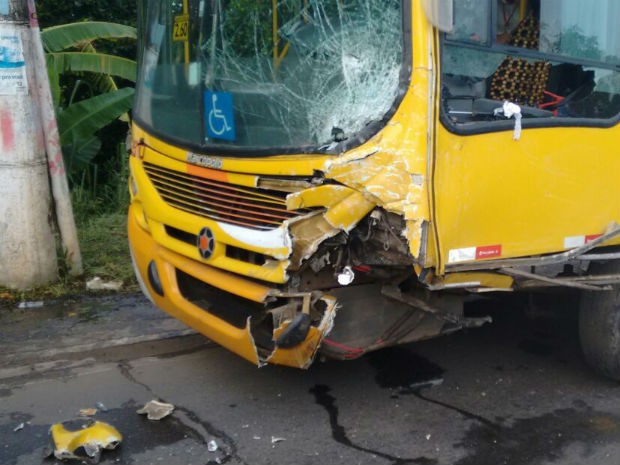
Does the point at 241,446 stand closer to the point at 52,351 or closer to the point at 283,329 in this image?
the point at 283,329

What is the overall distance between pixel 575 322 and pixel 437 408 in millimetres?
1758

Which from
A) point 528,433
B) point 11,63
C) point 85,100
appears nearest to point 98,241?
point 85,100

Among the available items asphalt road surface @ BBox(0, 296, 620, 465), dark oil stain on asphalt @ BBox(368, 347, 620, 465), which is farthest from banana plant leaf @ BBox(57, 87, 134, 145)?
dark oil stain on asphalt @ BBox(368, 347, 620, 465)

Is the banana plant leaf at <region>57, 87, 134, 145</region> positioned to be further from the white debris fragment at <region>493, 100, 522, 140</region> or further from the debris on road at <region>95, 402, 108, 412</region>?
the white debris fragment at <region>493, 100, 522, 140</region>

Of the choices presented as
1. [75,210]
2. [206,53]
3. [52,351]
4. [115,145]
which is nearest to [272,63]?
[206,53]

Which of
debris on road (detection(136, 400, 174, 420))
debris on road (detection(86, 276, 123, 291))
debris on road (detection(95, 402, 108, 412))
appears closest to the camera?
debris on road (detection(136, 400, 174, 420))

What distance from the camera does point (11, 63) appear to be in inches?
235

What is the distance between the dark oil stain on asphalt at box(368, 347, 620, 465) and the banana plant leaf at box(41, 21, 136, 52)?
494 cm

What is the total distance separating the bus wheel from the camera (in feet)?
15.4

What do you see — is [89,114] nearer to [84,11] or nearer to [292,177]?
[84,11]

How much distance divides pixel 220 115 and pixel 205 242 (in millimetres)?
684

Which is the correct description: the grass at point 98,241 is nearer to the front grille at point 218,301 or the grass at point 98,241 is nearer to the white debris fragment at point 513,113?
the front grille at point 218,301

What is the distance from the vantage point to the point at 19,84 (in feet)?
19.8

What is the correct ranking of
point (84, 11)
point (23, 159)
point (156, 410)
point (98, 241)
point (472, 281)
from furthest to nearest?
point (84, 11) < point (98, 241) < point (23, 159) < point (156, 410) < point (472, 281)
